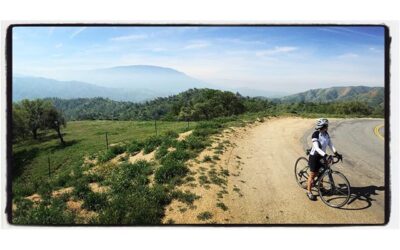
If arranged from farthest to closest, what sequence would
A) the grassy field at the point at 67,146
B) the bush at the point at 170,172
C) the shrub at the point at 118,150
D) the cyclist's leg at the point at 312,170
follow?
the shrub at the point at 118,150 → the bush at the point at 170,172 → the cyclist's leg at the point at 312,170 → the grassy field at the point at 67,146

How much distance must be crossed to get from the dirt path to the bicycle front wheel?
23 cm

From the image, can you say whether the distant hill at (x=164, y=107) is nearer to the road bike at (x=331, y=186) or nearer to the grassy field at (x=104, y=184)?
the grassy field at (x=104, y=184)

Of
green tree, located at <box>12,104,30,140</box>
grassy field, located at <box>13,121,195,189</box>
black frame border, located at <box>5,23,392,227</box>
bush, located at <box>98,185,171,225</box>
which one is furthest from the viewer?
grassy field, located at <box>13,121,195,189</box>

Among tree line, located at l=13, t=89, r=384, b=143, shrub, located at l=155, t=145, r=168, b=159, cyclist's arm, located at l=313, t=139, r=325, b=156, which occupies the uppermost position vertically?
tree line, located at l=13, t=89, r=384, b=143

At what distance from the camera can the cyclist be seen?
7672mm

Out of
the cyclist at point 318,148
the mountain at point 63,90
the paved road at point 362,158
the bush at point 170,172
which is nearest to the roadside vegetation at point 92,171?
the bush at point 170,172

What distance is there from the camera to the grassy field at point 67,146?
26.0ft

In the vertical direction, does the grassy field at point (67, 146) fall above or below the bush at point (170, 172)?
above

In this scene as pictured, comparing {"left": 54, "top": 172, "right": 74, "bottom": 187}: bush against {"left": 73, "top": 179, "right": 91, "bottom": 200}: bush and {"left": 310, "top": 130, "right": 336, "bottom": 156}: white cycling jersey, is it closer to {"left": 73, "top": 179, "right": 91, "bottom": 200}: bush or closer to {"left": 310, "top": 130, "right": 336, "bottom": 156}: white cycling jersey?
{"left": 73, "top": 179, "right": 91, "bottom": 200}: bush

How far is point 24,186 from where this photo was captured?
25.4ft

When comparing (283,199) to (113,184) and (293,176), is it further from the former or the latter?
(113,184)

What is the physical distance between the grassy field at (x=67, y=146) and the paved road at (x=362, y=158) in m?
7.60

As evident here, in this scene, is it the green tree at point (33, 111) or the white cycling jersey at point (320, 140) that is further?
the green tree at point (33, 111)

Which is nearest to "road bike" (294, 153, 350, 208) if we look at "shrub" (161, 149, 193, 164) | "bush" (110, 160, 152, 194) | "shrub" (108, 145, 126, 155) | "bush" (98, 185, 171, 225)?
"bush" (98, 185, 171, 225)
